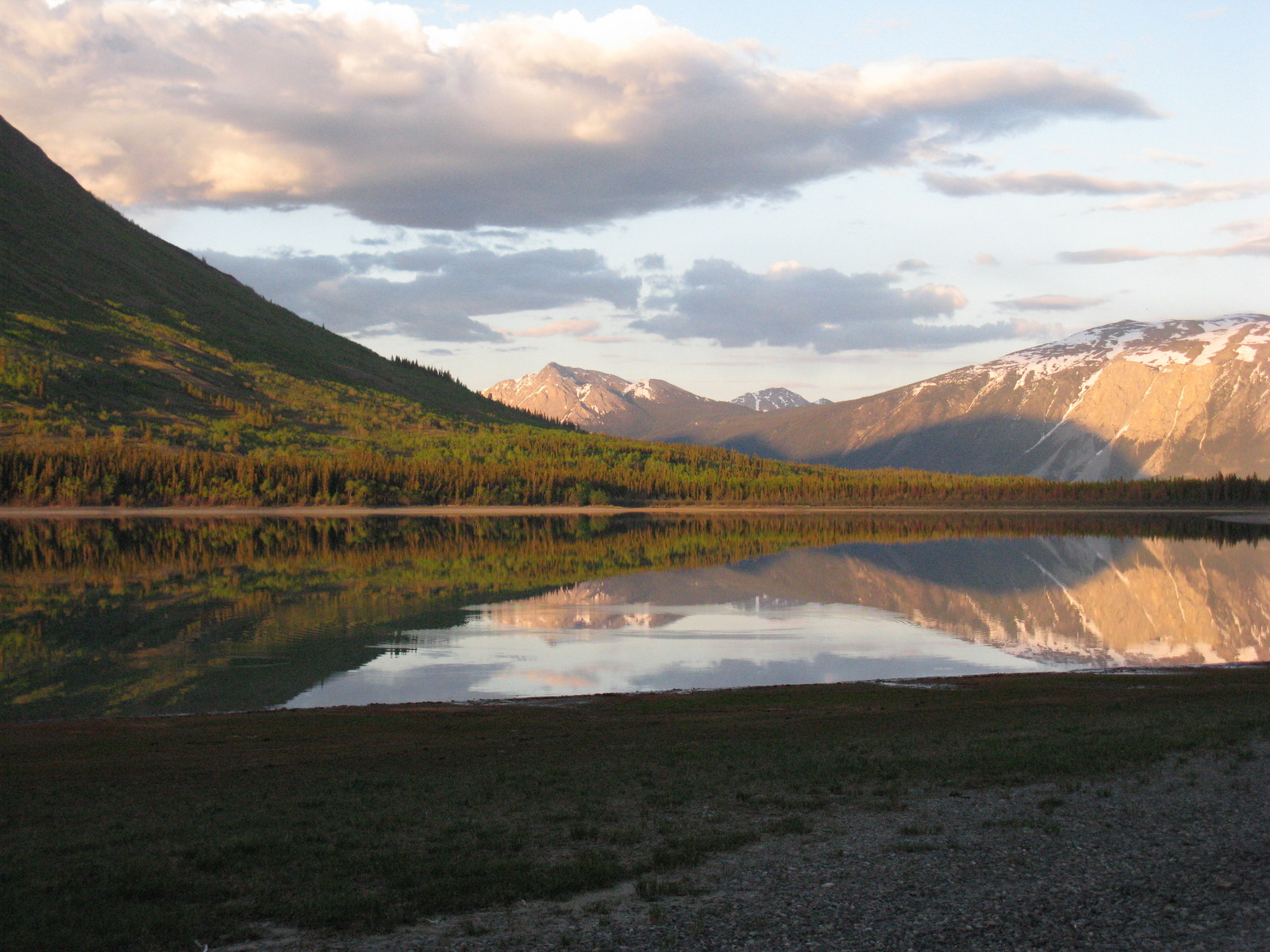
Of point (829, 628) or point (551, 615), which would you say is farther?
point (551, 615)

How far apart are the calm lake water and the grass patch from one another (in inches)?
228

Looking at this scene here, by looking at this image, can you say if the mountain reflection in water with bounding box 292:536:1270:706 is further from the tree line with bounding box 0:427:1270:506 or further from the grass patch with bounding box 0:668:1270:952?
the tree line with bounding box 0:427:1270:506

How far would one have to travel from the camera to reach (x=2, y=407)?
14862cm

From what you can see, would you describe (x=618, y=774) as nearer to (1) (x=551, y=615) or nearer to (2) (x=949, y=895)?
(2) (x=949, y=895)

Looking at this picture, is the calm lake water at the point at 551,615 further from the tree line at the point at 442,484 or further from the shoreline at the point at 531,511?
the tree line at the point at 442,484

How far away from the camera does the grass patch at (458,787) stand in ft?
34.7

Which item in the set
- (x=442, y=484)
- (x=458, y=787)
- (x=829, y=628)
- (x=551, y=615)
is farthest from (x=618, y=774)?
(x=442, y=484)

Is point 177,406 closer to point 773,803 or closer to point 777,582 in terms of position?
point 777,582

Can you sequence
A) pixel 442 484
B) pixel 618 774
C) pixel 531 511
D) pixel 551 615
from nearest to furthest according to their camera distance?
1. pixel 618 774
2. pixel 551 615
3. pixel 531 511
4. pixel 442 484

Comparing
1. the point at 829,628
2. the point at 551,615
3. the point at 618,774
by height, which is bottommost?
the point at 829,628

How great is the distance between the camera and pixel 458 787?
15492 mm

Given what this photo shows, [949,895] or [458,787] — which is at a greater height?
[949,895]

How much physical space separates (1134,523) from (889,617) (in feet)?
346

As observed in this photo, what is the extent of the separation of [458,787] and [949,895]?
299 inches
